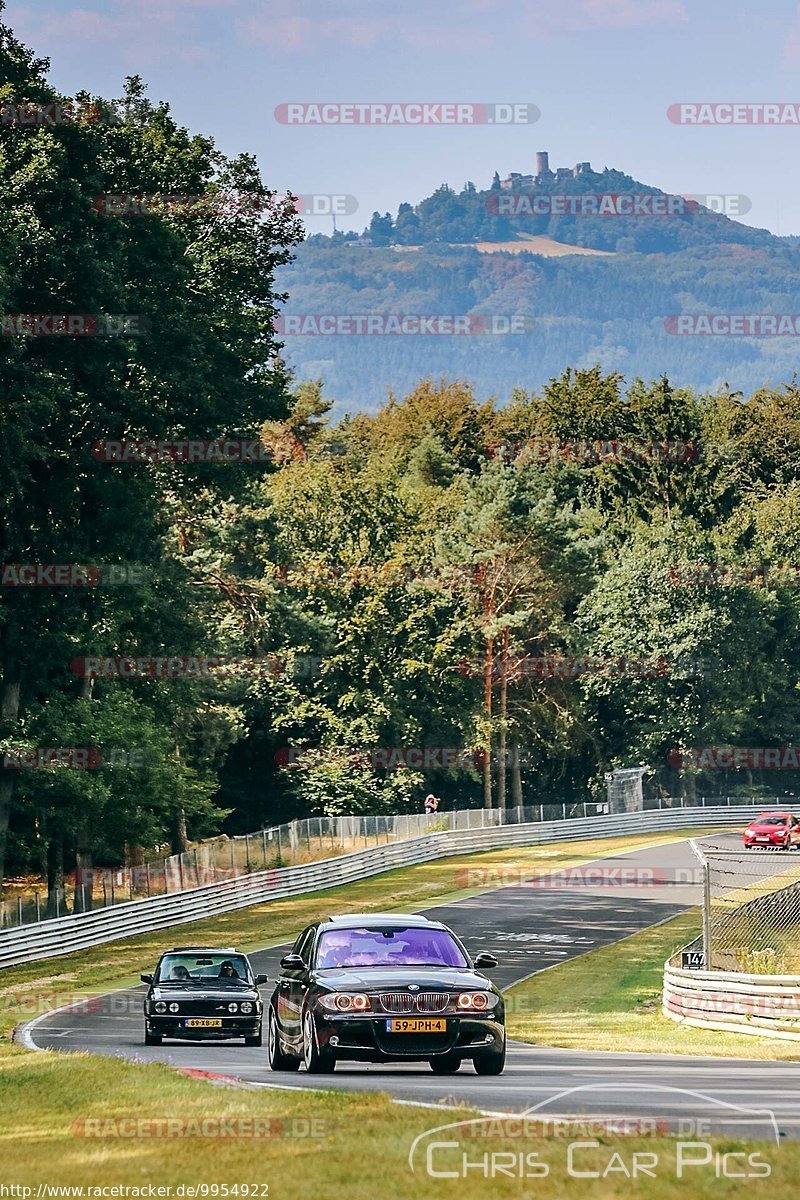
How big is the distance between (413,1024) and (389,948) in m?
1.47

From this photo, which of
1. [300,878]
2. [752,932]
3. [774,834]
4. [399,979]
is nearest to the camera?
[399,979]

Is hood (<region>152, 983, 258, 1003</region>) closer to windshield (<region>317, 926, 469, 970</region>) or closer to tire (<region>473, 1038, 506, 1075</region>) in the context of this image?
windshield (<region>317, 926, 469, 970</region>)

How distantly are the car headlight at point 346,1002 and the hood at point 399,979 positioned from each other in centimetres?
6

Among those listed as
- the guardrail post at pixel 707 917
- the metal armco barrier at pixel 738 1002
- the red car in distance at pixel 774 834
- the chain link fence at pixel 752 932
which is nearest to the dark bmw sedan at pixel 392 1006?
the metal armco barrier at pixel 738 1002

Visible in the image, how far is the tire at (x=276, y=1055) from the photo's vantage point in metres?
16.8

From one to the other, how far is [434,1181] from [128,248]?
32.6 m

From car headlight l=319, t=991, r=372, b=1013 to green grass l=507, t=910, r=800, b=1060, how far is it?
6771 mm

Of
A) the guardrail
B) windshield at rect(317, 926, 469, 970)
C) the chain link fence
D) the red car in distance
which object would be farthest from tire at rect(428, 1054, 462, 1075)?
the red car in distance

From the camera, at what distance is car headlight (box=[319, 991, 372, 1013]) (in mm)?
15172

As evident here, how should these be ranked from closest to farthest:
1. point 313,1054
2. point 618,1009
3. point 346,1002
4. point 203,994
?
point 346,1002, point 313,1054, point 203,994, point 618,1009

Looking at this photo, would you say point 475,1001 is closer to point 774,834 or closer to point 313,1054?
point 313,1054

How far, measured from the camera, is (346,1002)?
15250 mm

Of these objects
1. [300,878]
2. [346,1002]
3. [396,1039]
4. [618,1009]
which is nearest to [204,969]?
[618,1009]

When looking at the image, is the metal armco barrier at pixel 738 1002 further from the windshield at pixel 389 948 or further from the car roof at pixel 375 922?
the windshield at pixel 389 948
